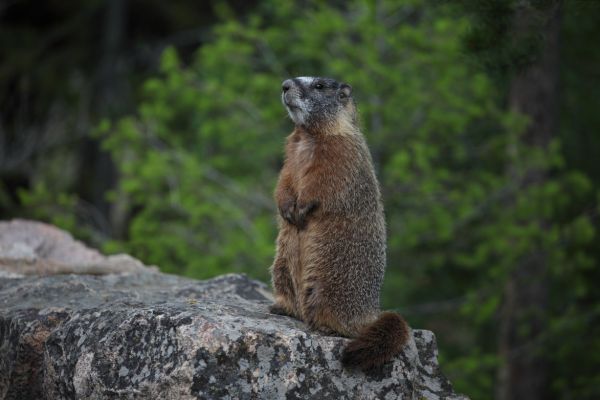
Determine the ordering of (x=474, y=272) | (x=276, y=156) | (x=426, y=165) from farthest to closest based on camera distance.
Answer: (x=474, y=272) < (x=276, y=156) < (x=426, y=165)

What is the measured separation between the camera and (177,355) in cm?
458

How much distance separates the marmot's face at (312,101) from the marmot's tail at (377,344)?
1.80 metres

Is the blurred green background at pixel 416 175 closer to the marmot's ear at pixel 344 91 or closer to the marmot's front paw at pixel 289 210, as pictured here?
the marmot's ear at pixel 344 91

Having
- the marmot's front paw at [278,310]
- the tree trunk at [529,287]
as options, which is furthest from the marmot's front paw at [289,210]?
the tree trunk at [529,287]

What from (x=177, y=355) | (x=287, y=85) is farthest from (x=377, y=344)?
(x=287, y=85)

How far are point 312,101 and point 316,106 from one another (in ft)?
0.17

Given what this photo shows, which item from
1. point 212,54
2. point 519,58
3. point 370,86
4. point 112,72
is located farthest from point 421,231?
point 112,72

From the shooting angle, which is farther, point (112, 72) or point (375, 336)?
point (112, 72)

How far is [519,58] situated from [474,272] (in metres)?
9.88

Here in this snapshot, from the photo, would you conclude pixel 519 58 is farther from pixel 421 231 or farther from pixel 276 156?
pixel 276 156

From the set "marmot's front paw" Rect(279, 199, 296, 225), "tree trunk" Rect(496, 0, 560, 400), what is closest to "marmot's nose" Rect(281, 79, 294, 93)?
"marmot's front paw" Rect(279, 199, 296, 225)

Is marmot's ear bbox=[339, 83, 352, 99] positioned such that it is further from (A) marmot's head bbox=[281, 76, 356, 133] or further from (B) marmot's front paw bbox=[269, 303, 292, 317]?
(B) marmot's front paw bbox=[269, 303, 292, 317]

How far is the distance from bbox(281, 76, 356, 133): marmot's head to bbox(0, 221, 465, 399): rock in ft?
4.84

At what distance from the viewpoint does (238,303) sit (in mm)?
5852
